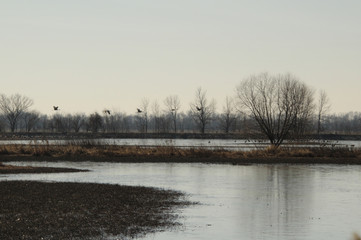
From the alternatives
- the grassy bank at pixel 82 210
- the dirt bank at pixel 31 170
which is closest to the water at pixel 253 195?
the grassy bank at pixel 82 210

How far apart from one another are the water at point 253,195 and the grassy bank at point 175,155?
464 centimetres

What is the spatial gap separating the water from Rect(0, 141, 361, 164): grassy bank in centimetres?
464

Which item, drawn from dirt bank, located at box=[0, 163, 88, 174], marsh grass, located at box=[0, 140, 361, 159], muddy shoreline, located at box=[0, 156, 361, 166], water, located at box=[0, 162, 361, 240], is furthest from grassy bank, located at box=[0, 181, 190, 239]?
marsh grass, located at box=[0, 140, 361, 159]

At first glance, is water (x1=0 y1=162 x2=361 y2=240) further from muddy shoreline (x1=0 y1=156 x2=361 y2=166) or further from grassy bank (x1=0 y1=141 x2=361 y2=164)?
grassy bank (x1=0 y1=141 x2=361 y2=164)

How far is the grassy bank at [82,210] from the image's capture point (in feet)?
56.5

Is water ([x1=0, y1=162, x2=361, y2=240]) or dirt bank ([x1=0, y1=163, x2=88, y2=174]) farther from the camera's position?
dirt bank ([x1=0, y1=163, x2=88, y2=174])

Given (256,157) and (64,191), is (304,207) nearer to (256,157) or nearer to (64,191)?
(64,191)

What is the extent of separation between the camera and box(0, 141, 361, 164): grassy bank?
1953 inches

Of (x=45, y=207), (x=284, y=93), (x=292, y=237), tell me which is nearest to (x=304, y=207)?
(x=292, y=237)

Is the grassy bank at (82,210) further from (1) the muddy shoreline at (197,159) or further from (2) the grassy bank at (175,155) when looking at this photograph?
(2) the grassy bank at (175,155)

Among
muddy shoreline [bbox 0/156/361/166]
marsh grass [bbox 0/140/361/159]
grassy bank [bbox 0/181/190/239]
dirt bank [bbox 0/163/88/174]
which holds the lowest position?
grassy bank [bbox 0/181/190/239]

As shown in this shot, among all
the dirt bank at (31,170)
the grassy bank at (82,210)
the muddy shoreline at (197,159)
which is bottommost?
the grassy bank at (82,210)

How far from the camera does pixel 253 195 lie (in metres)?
26.2

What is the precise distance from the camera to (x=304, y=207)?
22.7 m
